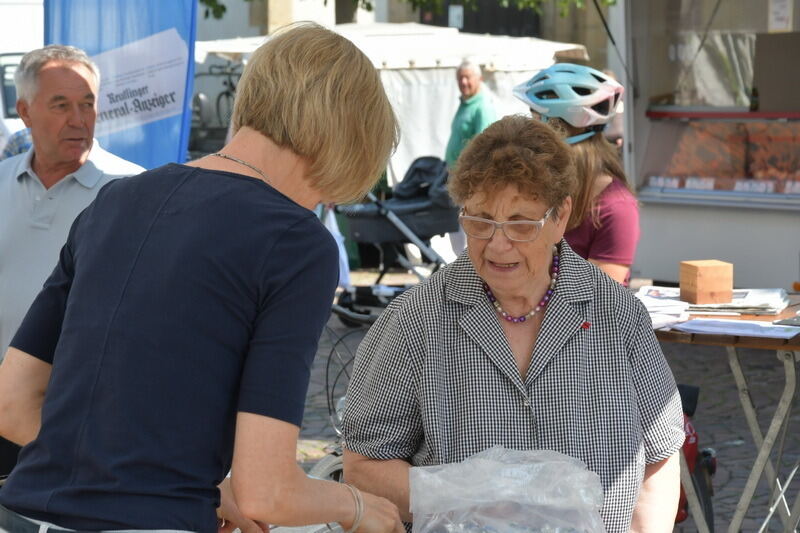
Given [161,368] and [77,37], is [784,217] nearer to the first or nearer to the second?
[77,37]

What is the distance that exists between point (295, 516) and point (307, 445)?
14.4ft

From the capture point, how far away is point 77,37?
5.30m

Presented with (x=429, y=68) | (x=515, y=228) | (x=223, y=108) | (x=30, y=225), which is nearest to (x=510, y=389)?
(x=515, y=228)

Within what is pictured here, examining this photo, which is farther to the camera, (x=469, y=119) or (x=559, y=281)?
(x=469, y=119)

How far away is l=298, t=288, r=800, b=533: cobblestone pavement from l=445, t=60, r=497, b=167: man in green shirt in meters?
3.23

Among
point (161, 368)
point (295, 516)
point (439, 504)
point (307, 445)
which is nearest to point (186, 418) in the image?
point (161, 368)

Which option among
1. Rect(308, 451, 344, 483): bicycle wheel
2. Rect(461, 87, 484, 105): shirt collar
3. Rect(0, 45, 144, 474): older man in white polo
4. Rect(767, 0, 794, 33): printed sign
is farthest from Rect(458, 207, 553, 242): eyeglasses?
Rect(461, 87, 484, 105): shirt collar

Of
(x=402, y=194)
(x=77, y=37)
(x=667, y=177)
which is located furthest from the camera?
(x=402, y=194)

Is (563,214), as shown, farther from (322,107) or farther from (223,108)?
(223,108)

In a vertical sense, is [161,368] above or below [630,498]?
above

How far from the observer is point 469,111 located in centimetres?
1130

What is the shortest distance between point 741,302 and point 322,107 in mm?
2772

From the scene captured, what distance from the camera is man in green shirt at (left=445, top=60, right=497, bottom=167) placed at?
11266 mm

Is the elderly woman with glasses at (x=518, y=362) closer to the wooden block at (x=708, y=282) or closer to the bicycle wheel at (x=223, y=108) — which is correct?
the wooden block at (x=708, y=282)
